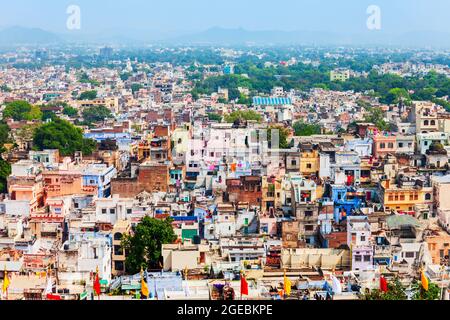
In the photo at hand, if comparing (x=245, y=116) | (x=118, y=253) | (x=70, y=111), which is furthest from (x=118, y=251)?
(x=70, y=111)

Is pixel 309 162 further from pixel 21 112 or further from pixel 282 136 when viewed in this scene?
pixel 21 112

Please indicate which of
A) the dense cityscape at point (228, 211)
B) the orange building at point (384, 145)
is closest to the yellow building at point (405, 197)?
the dense cityscape at point (228, 211)

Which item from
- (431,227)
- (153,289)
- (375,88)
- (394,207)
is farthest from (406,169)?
(375,88)

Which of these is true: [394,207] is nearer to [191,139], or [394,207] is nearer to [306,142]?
[306,142]

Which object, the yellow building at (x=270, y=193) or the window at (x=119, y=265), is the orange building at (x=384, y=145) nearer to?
the yellow building at (x=270, y=193)
